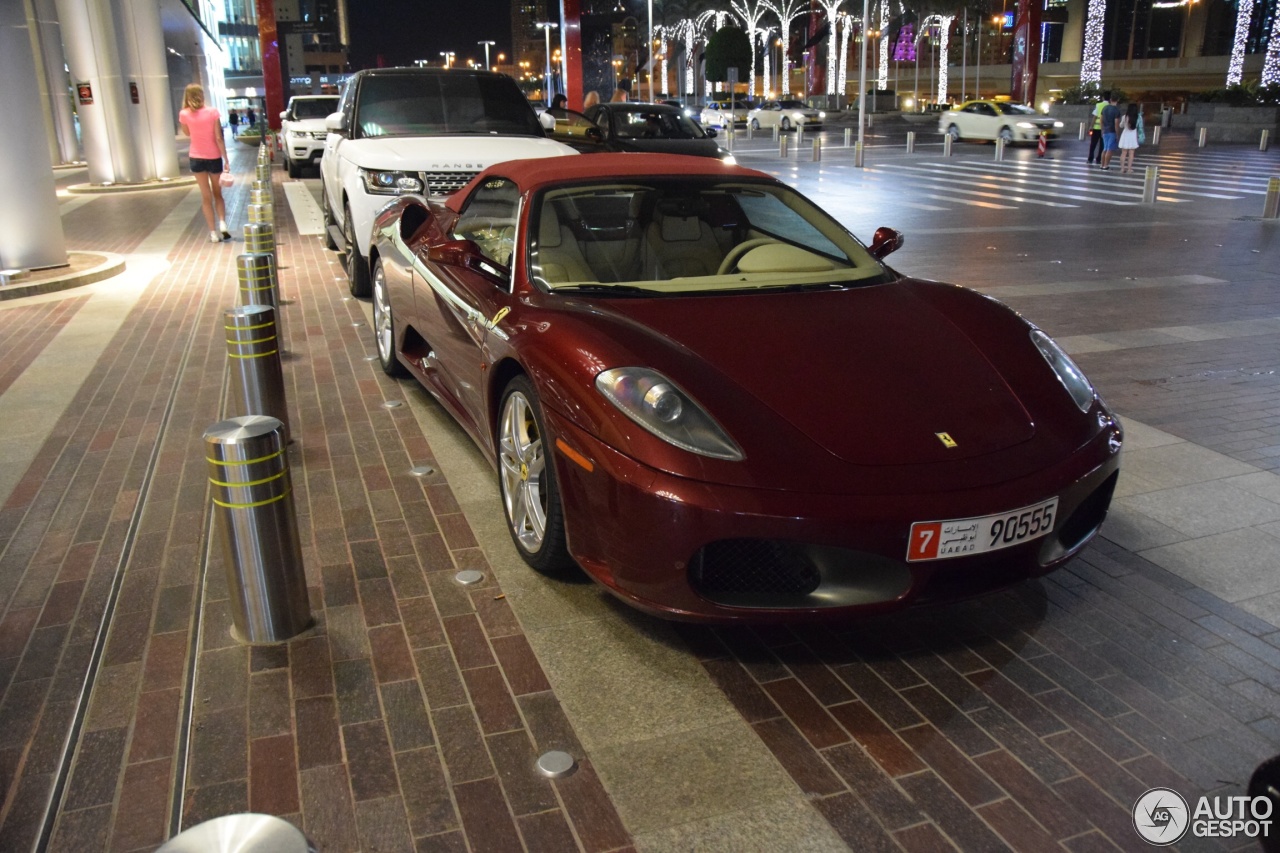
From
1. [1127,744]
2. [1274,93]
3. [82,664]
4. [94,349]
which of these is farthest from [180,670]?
[1274,93]

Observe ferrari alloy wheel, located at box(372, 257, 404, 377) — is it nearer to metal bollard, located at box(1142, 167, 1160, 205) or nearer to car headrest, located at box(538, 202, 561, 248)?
car headrest, located at box(538, 202, 561, 248)

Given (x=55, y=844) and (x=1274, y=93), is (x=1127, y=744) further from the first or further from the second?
(x=1274, y=93)

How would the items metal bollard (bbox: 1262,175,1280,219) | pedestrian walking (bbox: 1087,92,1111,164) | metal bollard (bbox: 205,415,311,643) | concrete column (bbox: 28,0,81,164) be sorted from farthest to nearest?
pedestrian walking (bbox: 1087,92,1111,164) → concrete column (bbox: 28,0,81,164) → metal bollard (bbox: 1262,175,1280,219) → metal bollard (bbox: 205,415,311,643)

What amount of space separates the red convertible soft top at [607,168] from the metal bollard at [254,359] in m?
1.34

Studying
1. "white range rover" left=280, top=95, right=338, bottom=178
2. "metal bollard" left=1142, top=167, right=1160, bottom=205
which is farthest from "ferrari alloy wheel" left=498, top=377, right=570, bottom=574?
"white range rover" left=280, top=95, right=338, bottom=178

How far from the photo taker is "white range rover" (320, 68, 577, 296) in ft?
28.8

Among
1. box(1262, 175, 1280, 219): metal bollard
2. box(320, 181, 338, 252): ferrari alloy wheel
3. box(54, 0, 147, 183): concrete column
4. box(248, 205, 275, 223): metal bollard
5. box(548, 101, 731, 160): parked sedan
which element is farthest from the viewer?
box(54, 0, 147, 183): concrete column

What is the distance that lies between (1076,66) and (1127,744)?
71388mm

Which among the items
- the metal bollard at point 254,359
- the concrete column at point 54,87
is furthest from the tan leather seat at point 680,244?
the concrete column at point 54,87

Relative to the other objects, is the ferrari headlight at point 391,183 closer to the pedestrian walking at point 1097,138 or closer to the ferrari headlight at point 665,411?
the ferrari headlight at point 665,411

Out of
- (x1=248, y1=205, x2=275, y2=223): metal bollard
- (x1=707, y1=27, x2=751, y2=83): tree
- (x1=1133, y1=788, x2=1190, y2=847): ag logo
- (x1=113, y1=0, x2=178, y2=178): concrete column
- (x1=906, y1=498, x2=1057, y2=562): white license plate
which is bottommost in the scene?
(x1=1133, y1=788, x2=1190, y2=847): ag logo

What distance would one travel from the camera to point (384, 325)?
6.55 m

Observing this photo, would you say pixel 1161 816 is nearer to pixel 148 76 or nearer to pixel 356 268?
pixel 356 268

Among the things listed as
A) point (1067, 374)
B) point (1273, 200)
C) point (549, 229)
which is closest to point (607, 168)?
point (549, 229)
